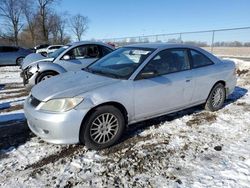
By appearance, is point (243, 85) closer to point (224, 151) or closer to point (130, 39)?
point (224, 151)

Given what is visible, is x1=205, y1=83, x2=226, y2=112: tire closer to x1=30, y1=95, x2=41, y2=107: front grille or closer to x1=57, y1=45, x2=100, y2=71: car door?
x1=30, y1=95, x2=41, y2=107: front grille

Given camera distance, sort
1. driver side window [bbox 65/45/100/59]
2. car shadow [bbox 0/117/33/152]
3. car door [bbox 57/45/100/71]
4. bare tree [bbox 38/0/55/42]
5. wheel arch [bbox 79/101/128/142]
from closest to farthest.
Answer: wheel arch [bbox 79/101/128/142]
car shadow [bbox 0/117/33/152]
car door [bbox 57/45/100/71]
driver side window [bbox 65/45/100/59]
bare tree [bbox 38/0/55/42]

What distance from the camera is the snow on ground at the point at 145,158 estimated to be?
3.16 metres

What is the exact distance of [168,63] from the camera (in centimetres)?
474

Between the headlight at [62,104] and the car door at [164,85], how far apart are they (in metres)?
0.98

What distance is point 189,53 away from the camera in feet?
16.9

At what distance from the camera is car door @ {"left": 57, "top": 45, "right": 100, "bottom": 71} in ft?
26.1

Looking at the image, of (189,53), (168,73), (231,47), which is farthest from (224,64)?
(231,47)

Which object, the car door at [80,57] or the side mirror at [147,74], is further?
the car door at [80,57]

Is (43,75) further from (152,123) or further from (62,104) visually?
(62,104)

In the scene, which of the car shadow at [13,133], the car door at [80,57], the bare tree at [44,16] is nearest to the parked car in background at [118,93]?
the car shadow at [13,133]

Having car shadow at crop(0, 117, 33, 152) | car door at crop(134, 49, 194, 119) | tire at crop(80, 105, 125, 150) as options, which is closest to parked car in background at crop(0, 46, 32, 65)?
car shadow at crop(0, 117, 33, 152)

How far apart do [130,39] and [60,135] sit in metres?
28.0

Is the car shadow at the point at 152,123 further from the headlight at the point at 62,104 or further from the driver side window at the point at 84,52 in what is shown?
the driver side window at the point at 84,52
